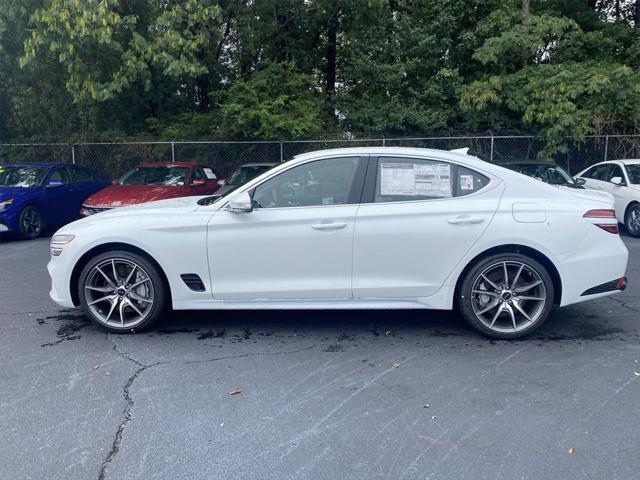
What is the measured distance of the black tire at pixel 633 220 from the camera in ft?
35.0

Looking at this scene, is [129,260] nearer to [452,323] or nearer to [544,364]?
[452,323]

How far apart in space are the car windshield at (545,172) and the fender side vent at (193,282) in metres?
7.77

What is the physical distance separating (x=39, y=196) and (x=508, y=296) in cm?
948

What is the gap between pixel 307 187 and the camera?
5.09 m

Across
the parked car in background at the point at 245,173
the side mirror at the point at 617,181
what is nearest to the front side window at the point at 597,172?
the side mirror at the point at 617,181

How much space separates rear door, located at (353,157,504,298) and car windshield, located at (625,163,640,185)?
24.8 feet

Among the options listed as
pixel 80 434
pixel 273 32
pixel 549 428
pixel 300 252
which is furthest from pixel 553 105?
pixel 80 434

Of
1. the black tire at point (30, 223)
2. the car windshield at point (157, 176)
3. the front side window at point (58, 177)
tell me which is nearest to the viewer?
the black tire at point (30, 223)

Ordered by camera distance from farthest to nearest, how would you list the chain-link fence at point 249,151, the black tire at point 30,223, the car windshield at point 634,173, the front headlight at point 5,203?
1. the chain-link fence at point 249,151
2. the car windshield at point 634,173
3. the black tire at point 30,223
4. the front headlight at point 5,203

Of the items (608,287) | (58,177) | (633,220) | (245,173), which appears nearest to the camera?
(608,287)

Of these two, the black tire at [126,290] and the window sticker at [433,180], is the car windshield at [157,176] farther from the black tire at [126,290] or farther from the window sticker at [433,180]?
the window sticker at [433,180]

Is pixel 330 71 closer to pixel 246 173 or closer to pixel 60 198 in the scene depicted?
pixel 246 173

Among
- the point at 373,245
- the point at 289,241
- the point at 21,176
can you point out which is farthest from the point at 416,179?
the point at 21,176

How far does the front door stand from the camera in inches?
194
